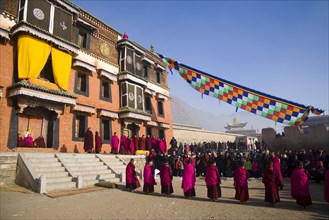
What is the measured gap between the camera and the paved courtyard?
585 cm

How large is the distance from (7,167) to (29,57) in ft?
18.9

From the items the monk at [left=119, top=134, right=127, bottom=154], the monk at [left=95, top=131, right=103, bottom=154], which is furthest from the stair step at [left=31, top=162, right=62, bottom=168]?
the monk at [left=119, top=134, right=127, bottom=154]

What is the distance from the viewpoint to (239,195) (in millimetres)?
7617

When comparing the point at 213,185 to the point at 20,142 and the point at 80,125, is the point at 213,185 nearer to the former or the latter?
the point at 20,142

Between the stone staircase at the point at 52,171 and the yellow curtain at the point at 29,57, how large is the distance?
14.7ft

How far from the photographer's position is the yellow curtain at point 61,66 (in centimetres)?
1352

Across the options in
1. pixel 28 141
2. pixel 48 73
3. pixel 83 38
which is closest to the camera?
pixel 28 141

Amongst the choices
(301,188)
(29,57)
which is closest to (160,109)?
(29,57)

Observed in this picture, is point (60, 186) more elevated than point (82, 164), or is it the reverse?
point (82, 164)

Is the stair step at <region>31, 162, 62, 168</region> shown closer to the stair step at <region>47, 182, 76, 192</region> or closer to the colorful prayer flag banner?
the stair step at <region>47, 182, 76, 192</region>

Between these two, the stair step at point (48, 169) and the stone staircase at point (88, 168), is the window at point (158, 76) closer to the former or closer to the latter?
the stone staircase at point (88, 168)

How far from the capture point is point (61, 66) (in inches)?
546

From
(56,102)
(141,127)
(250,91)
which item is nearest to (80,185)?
(56,102)

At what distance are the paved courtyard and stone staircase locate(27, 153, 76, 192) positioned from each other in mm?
858
